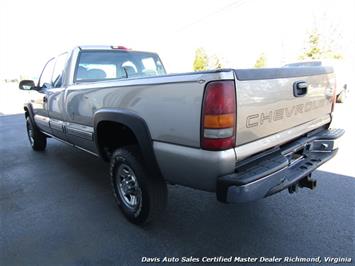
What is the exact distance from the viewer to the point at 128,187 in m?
2.90

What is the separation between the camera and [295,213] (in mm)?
2943

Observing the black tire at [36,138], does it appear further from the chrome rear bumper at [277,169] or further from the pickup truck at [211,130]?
the chrome rear bumper at [277,169]

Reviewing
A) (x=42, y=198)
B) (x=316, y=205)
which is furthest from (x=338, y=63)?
(x=42, y=198)

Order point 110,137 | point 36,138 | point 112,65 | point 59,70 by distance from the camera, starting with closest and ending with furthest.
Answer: point 110,137, point 112,65, point 59,70, point 36,138

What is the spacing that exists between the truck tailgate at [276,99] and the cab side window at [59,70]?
2953 millimetres

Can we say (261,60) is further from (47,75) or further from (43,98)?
(43,98)

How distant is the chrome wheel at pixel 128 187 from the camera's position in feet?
9.04

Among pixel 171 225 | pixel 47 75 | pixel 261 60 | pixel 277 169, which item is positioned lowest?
pixel 171 225

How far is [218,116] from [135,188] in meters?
1.33

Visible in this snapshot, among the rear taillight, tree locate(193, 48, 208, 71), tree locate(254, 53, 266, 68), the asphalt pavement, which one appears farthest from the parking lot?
tree locate(254, 53, 266, 68)

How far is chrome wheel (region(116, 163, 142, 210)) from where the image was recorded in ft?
A: 9.04

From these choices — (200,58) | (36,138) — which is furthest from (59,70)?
(200,58)

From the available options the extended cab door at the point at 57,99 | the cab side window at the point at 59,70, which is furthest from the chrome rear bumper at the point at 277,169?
the cab side window at the point at 59,70

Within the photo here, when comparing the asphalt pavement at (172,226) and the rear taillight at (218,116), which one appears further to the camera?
the asphalt pavement at (172,226)
